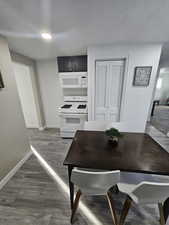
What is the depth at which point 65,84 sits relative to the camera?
115 inches

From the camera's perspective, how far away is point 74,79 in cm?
284

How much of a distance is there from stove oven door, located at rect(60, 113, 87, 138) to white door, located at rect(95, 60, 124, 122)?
0.46m

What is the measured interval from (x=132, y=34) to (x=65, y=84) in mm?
1925

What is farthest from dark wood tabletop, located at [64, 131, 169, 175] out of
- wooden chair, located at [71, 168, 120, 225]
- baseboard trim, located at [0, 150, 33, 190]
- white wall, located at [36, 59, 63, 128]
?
white wall, located at [36, 59, 63, 128]

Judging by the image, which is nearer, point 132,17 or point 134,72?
point 132,17

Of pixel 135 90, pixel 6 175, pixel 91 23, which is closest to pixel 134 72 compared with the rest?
pixel 135 90

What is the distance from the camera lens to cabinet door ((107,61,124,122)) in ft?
7.66

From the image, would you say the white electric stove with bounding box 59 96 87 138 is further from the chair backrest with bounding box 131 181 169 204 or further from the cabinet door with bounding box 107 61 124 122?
the chair backrest with bounding box 131 181 169 204

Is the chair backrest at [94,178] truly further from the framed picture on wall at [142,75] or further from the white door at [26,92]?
the white door at [26,92]

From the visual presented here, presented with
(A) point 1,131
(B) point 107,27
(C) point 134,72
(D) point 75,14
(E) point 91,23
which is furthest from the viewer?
(C) point 134,72

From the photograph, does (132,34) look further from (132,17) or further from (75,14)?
(75,14)

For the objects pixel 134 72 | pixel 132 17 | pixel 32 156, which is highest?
pixel 132 17

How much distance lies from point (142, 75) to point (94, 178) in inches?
92.9

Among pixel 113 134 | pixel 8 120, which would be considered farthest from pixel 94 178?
pixel 8 120
